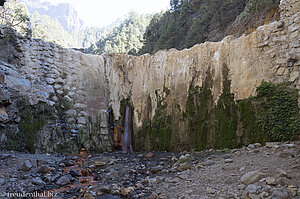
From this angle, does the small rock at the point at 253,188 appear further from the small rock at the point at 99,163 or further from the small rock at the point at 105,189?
the small rock at the point at 99,163

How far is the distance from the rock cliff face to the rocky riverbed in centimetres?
183

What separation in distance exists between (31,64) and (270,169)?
12.0 meters

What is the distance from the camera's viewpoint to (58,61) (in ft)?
41.2

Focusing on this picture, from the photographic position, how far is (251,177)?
4.65 metres

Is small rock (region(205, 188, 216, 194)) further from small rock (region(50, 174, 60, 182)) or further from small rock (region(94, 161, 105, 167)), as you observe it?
small rock (region(94, 161, 105, 167))

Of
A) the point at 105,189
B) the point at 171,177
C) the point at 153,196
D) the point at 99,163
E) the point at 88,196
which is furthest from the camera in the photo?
the point at 99,163

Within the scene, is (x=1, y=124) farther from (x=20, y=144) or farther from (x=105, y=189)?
(x=105, y=189)

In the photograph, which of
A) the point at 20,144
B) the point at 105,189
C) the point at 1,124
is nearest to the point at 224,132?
the point at 105,189

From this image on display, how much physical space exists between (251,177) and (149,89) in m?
8.74

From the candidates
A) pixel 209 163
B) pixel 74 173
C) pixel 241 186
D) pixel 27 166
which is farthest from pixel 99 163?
pixel 241 186

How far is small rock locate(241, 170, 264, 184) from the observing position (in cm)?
457

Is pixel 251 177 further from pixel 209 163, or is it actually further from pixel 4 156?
pixel 4 156

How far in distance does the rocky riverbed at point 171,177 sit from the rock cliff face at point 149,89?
1827mm

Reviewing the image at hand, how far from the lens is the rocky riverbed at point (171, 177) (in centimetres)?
443
